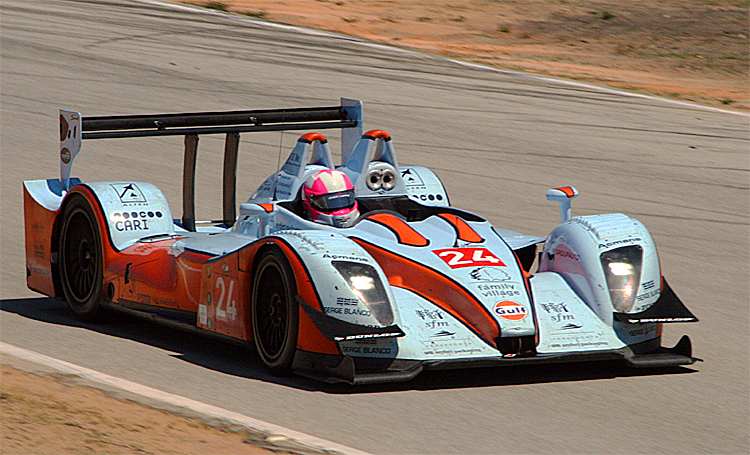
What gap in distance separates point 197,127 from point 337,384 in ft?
11.9

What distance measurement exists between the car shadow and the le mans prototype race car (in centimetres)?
15

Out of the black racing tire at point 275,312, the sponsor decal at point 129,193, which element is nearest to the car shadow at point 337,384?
the black racing tire at point 275,312

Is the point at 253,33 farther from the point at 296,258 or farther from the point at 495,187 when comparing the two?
the point at 296,258

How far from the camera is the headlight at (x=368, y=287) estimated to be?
6.55 m

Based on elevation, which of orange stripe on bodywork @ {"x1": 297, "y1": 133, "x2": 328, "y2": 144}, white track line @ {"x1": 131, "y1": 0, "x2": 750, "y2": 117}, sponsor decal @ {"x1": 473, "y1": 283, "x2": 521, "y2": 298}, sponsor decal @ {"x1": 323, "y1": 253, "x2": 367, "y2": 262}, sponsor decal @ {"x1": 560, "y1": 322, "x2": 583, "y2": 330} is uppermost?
white track line @ {"x1": 131, "y1": 0, "x2": 750, "y2": 117}

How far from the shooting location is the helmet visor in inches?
311

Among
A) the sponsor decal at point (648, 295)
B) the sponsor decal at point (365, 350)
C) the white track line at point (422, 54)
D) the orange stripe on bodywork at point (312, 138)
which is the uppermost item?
the white track line at point (422, 54)

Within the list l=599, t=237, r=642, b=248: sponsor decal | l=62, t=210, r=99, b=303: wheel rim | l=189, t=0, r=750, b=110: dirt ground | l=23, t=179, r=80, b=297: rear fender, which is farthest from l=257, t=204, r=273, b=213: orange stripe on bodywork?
l=189, t=0, r=750, b=110: dirt ground

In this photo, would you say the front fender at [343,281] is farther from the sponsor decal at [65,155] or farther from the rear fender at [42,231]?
the sponsor decal at [65,155]

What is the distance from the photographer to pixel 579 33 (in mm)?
31406

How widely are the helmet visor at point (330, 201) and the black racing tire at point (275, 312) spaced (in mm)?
971

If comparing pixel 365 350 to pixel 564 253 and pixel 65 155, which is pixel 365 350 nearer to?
pixel 564 253

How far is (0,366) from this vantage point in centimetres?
671

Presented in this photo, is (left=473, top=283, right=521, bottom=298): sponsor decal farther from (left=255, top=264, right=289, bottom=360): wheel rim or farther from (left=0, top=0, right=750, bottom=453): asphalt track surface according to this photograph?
(left=255, top=264, right=289, bottom=360): wheel rim
